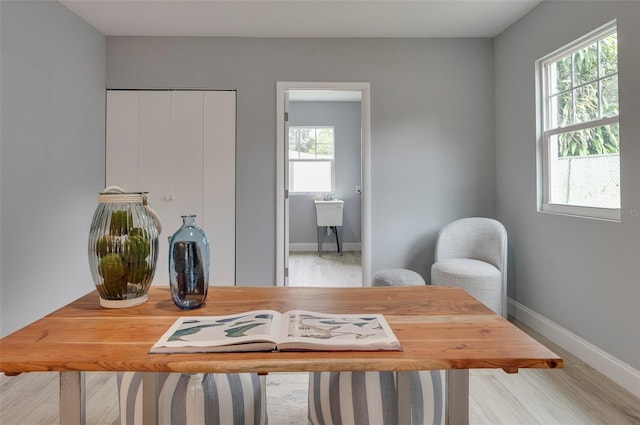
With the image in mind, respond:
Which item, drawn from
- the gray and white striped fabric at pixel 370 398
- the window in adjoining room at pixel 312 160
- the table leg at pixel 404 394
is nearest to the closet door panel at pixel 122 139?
the gray and white striped fabric at pixel 370 398

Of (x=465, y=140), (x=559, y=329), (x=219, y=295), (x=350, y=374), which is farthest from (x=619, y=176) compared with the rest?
(x=219, y=295)

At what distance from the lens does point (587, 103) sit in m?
2.45

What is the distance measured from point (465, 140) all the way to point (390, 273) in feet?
5.19

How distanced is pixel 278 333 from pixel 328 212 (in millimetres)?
5148

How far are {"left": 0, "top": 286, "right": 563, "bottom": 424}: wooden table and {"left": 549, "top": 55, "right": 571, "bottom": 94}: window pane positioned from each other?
2.32 metres

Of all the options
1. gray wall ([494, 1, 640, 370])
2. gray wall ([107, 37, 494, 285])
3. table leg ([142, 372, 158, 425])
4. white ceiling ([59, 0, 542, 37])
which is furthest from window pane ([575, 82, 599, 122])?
table leg ([142, 372, 158, 425])

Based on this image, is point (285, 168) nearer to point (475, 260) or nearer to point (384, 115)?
point (384, 115)

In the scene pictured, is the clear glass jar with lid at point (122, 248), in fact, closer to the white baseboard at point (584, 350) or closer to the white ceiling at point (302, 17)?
the white ceiling at point (302, 17)

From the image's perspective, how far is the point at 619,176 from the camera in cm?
214

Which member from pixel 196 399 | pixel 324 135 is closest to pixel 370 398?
pixel 196 399

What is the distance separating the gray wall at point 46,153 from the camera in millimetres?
2324

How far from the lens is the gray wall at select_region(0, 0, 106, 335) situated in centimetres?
232

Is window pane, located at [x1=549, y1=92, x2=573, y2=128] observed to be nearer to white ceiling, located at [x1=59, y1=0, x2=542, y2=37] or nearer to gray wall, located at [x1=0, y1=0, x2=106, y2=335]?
white ceiling, located at [x1=59, y1=0, x2=542, y2=37]

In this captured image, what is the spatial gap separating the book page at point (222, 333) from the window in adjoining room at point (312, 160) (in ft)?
18.3
